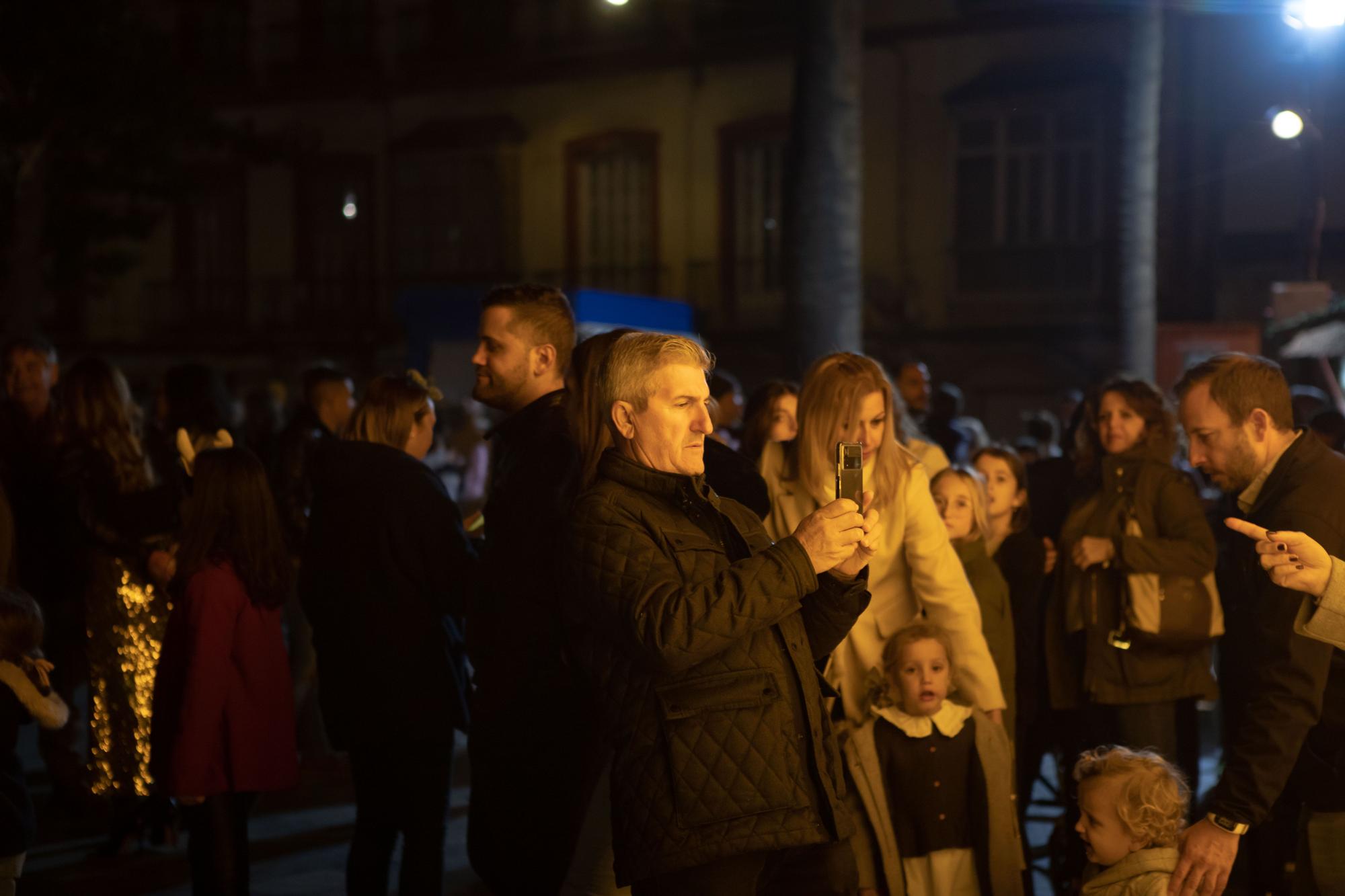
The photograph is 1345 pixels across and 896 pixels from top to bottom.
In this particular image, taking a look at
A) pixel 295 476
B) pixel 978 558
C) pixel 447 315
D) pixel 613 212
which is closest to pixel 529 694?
pixel 978 558

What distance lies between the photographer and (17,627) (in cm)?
466

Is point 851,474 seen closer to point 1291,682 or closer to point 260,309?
point 1291,682

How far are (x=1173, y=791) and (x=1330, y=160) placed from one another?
18.2 meters

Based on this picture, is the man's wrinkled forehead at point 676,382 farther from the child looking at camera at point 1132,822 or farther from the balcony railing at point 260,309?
the balcony railing at point 260,309

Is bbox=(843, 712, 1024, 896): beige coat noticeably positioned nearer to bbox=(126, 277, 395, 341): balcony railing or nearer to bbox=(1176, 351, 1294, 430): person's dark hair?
bbox=(1176, 351, 1294, 430): person's dark hair

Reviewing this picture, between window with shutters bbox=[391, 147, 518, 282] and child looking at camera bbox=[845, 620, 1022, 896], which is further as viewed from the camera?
window with shutters bbox=[391, 147, 518, 282]

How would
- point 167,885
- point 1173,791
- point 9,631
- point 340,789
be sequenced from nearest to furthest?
point 1173,791, point 9,631, point 167,885, point 340,789

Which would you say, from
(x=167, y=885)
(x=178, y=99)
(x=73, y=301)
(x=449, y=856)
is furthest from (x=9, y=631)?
(x=73, y=301)

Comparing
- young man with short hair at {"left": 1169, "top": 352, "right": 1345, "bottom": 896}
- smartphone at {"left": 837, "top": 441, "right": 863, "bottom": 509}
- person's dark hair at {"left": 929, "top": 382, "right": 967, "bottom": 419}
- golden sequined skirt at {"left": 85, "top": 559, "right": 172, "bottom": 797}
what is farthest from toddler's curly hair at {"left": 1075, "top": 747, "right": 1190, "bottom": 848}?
person's dark hair at {"left": 929, "top": 382, "right": 967, "bottom": 419}

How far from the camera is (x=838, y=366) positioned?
471 cm

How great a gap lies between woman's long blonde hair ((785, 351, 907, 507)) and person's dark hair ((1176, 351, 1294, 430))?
3.23ft

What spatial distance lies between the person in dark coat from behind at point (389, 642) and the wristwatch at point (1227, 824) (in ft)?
7.53

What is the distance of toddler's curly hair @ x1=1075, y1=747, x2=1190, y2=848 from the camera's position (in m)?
4.00

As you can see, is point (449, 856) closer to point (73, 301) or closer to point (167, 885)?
point (167, 885)
